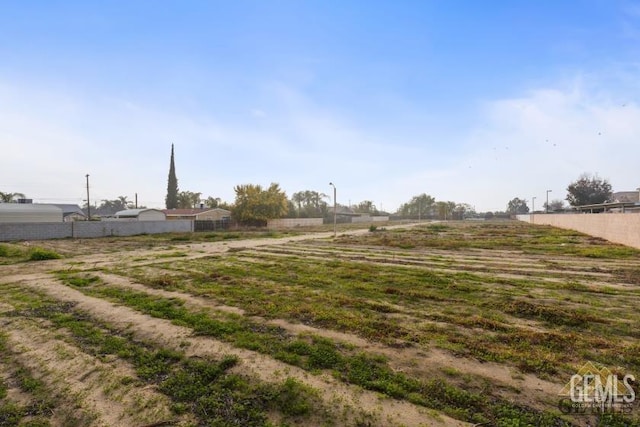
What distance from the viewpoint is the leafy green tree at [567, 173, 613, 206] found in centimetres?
4634

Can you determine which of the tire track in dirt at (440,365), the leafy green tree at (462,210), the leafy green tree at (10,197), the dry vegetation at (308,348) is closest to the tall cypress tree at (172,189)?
the leafy green tree at (10,197)

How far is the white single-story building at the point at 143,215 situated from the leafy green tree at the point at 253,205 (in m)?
10.5

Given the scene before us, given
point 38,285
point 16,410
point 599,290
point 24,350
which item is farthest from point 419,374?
point 38,285

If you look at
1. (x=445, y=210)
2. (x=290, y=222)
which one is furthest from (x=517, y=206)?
(x=290, y=222)

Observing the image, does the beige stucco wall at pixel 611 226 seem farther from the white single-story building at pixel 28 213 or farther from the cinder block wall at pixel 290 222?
the white single-story building at pixel 28 213

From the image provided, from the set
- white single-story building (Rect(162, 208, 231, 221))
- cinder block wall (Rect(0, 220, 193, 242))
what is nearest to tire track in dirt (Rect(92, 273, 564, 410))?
cinder block wall (Rect(0, 220, 193, 242))

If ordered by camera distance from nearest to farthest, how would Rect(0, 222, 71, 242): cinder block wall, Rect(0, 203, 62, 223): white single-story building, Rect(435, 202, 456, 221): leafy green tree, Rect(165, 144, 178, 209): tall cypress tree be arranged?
Rect(0, 222, 71, 242): cinder block wall
Rect(0, 203, 62, 223): white single-story building
Rect(165, 144, 178, 209): tall cypress tree
Rect(435, 202, 456, 221): leafy green tree

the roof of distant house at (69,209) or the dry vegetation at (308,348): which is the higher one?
the roof of distant house at (69,209)

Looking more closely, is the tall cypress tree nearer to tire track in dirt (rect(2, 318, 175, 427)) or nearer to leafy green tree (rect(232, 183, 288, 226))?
leafy green tree (rect(232, 183, 288, 226))

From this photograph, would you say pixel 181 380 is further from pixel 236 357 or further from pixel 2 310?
pixel 2 310

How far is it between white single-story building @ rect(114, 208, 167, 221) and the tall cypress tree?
17046 millimetres

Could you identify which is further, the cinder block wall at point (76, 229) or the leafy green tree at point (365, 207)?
the leafy green tree at point (365, 207)

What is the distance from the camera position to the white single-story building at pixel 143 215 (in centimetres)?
4019

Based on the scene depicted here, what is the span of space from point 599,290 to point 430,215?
320ft
